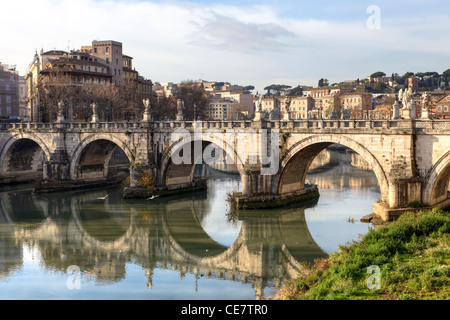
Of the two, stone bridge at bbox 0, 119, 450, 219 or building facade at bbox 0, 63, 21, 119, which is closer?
stone bridge at bbox 0, 119, 450, 219

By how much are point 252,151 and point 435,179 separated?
9097mm

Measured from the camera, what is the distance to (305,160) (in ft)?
86.6

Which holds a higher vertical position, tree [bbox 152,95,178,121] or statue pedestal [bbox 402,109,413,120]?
tree [bbox 152,95,178,121]

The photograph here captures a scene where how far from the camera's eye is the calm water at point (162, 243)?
595 inches

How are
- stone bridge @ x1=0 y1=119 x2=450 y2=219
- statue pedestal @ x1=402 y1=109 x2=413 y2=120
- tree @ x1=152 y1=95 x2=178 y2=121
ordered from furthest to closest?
tree @ x1=152 y1=95 x2=178 y2=121
statue pedestal @ x1=402 y1=109 x2=413 y2=120
stone bridge @ x1=0 y1=119 x2=450 y2=219

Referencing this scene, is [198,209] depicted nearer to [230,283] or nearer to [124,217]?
[124,217]

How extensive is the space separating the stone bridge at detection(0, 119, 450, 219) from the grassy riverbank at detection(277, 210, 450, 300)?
3.57m

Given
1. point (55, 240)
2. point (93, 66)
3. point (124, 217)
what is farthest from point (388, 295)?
point (93, 66)

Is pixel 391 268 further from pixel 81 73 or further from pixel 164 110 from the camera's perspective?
pixel 81 73

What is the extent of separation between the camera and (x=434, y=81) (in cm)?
10588

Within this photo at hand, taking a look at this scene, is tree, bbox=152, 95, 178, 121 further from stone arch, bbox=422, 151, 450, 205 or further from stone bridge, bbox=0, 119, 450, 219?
stone arch, bbox=422, 151, 450, 205

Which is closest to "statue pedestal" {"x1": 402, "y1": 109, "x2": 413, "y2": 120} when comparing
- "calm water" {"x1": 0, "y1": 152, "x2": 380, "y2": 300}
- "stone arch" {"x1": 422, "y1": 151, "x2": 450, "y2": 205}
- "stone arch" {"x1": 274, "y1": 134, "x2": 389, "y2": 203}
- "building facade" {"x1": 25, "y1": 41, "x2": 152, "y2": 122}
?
"stone arch" {"x1": 422, "y1": 151, "x2": 450, "y2": 205}

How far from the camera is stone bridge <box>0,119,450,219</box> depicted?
20.1 metres

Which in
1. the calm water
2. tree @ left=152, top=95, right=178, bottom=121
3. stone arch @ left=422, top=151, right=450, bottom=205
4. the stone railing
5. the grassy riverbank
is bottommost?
the calm water
